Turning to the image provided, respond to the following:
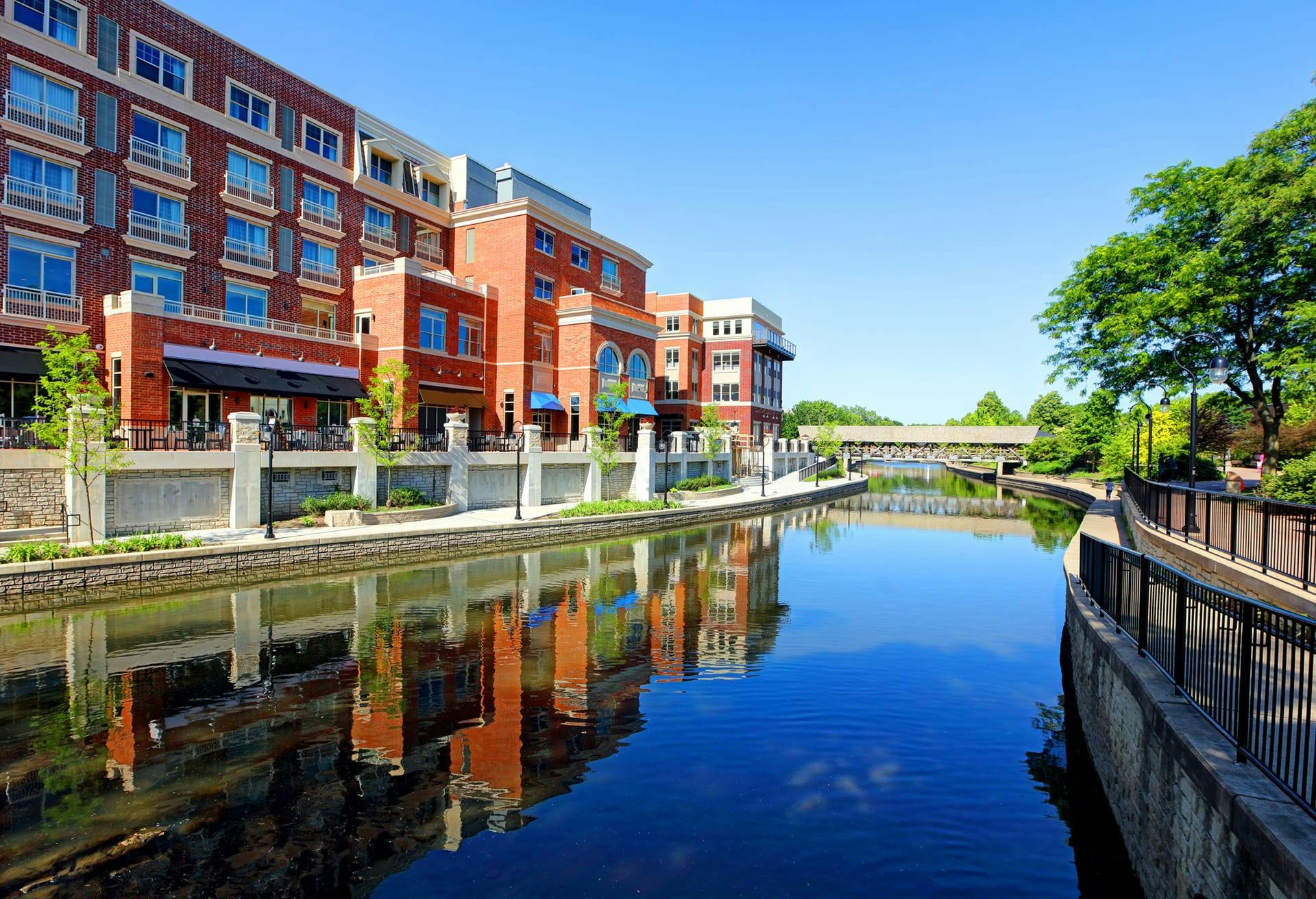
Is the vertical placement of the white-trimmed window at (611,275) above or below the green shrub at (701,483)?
above

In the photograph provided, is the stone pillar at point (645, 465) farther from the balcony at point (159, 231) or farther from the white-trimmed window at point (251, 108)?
the white-trimmed window at point (251, 108)

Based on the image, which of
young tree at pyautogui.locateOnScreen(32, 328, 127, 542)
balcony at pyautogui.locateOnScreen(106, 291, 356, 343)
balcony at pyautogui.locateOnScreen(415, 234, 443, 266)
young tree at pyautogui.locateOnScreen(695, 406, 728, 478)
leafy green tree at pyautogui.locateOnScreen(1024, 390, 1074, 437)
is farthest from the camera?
leafy green tree at pyautogui.locateOnScreen(1024, 390, 1074, 437)

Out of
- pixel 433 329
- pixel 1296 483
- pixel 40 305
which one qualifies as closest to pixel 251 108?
pixel 433 329

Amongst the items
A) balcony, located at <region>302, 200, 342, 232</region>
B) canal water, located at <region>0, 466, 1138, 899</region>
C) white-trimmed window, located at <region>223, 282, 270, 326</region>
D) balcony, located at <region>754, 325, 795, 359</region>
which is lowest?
canal water, located at <region>0, 466, 1138, 899</region>

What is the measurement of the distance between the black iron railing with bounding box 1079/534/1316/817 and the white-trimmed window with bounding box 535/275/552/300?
34.9 meters

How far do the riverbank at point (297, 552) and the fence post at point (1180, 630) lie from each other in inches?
757

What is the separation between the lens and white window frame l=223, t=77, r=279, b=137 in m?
29.4

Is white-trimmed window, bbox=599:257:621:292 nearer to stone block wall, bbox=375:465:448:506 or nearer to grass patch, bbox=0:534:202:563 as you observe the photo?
stone block wall, bbox=375:465:448:506

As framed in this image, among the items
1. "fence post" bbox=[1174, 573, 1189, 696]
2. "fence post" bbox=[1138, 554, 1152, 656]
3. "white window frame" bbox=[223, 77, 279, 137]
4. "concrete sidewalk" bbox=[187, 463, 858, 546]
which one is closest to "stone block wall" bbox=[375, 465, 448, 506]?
"concrete sidewalk" bbox=[187, 463, 858, 546]

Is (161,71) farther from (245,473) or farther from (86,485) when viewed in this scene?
(86,485)

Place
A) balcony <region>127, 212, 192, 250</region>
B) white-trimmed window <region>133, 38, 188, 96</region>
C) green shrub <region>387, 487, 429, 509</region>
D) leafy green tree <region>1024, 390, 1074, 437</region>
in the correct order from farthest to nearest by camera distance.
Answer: leafy green tree <region>1024, 390, 1074, 437</region>
balcony <region>127, 212, 192, 250</region>
white-trimmed window <region>133, 38, 188, 96</region>
green shrub <region>387, 487, 429, 509</region>

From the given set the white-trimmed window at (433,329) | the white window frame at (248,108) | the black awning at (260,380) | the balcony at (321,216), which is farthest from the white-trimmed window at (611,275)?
the white window frame at (248,108)

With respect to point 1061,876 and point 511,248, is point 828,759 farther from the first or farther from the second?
point 511,248

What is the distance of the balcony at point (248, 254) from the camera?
29.8 metres
